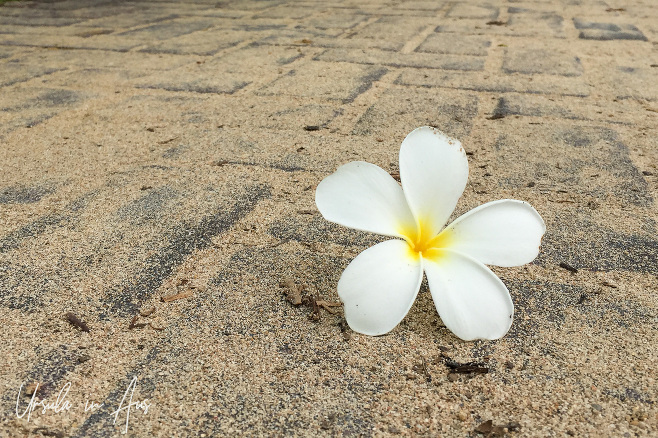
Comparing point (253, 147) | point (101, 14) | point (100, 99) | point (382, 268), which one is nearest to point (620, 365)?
point (382, 268)

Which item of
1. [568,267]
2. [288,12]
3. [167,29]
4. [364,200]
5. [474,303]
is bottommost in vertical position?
[288,12]

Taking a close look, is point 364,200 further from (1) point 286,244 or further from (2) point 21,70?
(2) point 21,70

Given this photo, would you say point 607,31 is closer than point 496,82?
No

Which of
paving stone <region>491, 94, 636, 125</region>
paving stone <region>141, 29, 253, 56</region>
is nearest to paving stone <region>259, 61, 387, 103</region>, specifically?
paving stone <region>491, 94, 636, 125</region>

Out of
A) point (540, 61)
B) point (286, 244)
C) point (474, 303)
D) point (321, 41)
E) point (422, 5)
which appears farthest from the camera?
point (422, 5)

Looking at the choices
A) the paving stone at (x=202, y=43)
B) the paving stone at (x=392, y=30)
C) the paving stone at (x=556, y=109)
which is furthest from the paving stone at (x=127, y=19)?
the paving stone at (x=556, y=109)

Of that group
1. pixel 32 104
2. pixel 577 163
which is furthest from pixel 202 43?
pixel 577 163

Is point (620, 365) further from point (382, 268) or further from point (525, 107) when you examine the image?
point (525, 107)

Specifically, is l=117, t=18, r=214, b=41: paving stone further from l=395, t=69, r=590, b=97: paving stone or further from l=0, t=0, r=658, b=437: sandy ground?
l=395, t=69, r=590, b=97: paving stone
